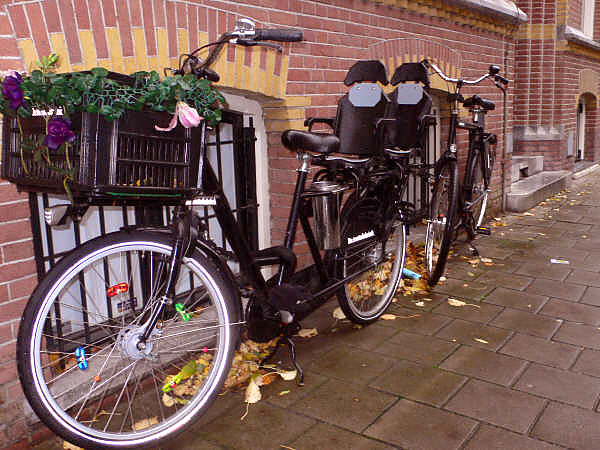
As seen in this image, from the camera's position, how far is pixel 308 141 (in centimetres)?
301

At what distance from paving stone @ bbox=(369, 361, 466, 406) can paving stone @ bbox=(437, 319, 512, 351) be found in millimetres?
471

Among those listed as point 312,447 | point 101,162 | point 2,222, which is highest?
point 101,162

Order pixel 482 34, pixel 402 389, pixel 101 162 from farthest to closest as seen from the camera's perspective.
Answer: pixel 482 34
pixel 402 389
pixel 101 162

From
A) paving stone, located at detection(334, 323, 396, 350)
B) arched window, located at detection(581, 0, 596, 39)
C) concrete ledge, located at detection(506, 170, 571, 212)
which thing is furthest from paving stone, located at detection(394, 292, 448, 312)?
arched window, located at detection(581, 0, 596, 39)

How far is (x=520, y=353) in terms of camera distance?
3.45m

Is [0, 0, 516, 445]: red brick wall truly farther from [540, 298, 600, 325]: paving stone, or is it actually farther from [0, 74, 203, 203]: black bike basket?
[540, 298, 600, 325]: paving stone

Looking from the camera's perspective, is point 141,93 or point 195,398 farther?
point 195,398

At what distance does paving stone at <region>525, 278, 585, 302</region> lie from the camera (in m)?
4.45

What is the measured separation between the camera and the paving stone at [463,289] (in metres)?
4.47

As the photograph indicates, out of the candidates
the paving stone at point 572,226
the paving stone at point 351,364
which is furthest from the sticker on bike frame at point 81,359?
the paving stone at point 572,226

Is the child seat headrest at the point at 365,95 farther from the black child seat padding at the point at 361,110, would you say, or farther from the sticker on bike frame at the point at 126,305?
the sticker on bike frame at the point at 126,305

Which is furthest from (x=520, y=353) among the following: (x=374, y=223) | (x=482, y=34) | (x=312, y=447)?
(x=482, y=34)

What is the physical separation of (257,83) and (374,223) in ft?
3.78

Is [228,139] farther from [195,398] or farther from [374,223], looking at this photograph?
[195,398]
